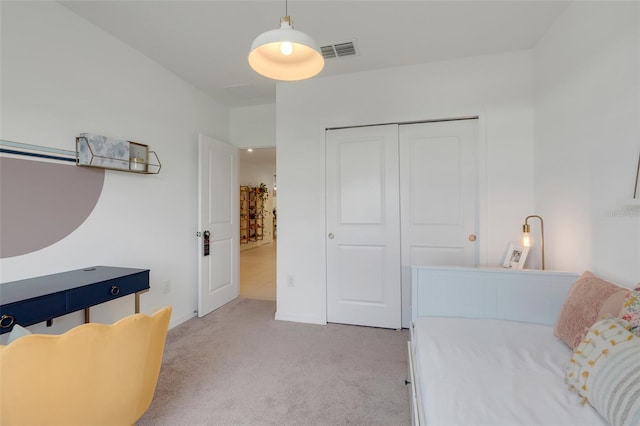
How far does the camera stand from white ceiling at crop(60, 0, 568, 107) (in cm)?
207

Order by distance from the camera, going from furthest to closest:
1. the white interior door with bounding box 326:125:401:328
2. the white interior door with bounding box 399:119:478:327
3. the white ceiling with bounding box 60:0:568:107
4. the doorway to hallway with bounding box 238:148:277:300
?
1. the doorway to hallway with bounding box 238:148:277:300
2. the white interior door with bounding box 326:125:401:328
3. the white interior door with bounding box 399:119:478:327
4. the white ceiling with bounding box 60:0:568:107

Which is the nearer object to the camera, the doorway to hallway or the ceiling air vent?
the ceiling air vent

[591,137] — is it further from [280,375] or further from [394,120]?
[280,375]

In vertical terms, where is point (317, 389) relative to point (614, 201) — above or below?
below

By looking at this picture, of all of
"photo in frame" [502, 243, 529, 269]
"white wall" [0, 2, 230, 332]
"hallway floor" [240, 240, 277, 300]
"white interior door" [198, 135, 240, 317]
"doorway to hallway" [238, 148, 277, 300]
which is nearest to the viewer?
"white wall" [0, 2, 230, 332]

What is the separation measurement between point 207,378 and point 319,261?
1482mm

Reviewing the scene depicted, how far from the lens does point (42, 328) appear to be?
6.46 ft

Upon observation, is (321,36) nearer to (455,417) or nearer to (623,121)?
(623,121)

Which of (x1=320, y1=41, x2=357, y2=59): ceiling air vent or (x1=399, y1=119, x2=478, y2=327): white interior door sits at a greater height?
(x1=320, y1=41, x2=357, y2=59): ceiling air vent

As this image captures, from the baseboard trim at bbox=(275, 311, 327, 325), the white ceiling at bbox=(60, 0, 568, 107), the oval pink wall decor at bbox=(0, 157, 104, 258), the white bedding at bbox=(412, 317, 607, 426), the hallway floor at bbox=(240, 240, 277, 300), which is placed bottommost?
the hallway floor at bbox=(240, 240, 277, 300)

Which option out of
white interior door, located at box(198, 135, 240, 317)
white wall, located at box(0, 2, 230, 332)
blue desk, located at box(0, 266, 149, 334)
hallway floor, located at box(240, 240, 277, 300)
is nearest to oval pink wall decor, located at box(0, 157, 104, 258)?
white wall, located at box(0, 2, 230, 332)

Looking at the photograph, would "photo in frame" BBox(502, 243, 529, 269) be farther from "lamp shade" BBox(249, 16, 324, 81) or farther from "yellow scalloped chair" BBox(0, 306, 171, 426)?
"yellow scalloped chair" BBox(0, 306, 171, 426)

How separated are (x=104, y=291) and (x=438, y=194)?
2803mm

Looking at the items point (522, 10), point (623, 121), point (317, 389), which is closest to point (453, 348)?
point (317, 389)
